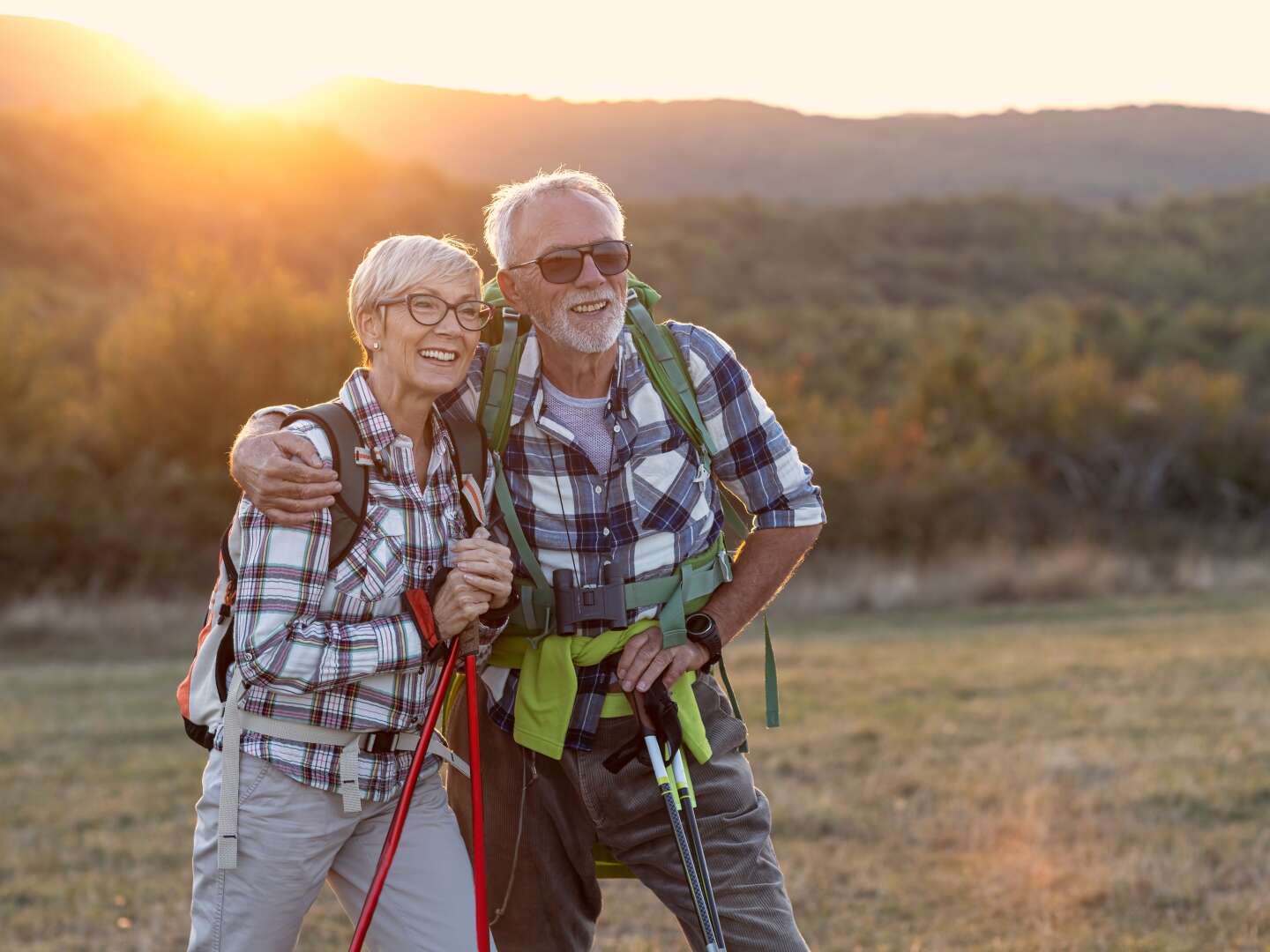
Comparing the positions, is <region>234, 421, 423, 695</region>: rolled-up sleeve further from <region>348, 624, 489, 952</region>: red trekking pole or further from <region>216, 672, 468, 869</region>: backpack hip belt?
<region>348, 624, 489, 952</region>: red trekking pole

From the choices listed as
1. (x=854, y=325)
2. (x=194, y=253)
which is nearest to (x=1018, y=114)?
(x=854, y=325)

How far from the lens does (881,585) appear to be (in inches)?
814

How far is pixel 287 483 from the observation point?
3.15 metres

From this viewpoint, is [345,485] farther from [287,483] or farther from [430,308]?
[430,308]

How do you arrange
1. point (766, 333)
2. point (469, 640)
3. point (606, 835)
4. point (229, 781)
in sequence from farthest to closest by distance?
point (766, 333) → point (606, 835) → point (469, 640) → point (229, 781)

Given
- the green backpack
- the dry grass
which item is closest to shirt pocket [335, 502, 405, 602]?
the green backpack

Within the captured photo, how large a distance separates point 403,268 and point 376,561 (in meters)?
0.66

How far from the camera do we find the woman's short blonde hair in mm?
3404

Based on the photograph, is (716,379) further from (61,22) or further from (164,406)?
(164,406)

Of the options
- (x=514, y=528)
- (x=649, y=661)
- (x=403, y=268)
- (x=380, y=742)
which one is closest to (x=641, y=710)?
(x=649, y=661)

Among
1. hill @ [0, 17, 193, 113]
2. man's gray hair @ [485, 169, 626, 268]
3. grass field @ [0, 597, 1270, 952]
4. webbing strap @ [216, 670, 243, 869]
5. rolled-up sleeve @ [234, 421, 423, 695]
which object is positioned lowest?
grass field @ [0, 597, 1270, 952]

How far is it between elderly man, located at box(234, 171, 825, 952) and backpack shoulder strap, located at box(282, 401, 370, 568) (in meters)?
0.48

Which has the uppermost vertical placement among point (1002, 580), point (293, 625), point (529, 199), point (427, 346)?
point (529, 199)

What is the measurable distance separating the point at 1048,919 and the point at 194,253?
80.7 ft
